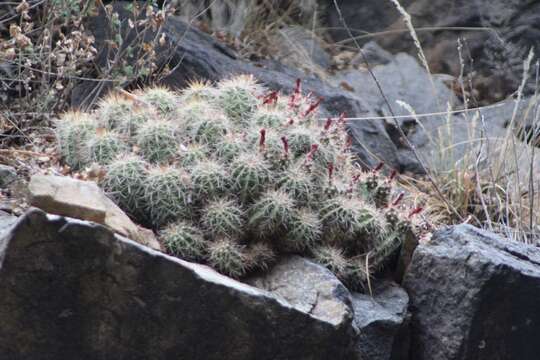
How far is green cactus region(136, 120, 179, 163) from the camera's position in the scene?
3.86 meters

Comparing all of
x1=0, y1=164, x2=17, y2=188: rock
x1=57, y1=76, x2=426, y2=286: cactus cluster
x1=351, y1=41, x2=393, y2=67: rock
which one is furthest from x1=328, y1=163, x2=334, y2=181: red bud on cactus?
x1=351, y1=41, x2=393, y2=67: rock

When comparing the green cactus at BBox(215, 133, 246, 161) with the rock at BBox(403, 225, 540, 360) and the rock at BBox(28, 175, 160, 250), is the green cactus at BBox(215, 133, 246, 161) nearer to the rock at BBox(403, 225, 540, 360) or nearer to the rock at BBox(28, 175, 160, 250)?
the rock at BBox(28, 175, 160, 250)

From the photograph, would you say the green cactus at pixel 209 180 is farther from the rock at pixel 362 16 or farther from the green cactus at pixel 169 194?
the rock at pixel 362 16

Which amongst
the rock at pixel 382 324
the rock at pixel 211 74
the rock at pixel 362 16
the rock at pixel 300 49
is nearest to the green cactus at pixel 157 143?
the rock at pixel 382 324

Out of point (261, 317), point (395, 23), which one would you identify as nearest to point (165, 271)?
point (261, 317)

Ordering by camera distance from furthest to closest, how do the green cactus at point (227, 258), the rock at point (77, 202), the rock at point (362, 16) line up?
the rock at point (362, 16), the green cactus at point (227, 258), the rock at point (77, 202)

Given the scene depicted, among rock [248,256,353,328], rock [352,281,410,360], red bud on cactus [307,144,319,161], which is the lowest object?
A: rock [352,281,410,360]

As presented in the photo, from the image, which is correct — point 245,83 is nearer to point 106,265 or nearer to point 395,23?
point 106,265

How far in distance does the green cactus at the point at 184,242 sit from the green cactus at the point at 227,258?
5 cm

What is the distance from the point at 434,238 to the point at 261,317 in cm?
122

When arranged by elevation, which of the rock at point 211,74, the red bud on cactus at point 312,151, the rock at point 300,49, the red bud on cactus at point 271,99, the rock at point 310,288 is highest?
the red bud on cactus at point 271,99

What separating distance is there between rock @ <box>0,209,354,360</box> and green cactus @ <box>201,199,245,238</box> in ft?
1.58

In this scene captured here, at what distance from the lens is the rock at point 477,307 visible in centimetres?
359

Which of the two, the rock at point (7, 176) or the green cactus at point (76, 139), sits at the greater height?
the green cactus at point (76, 139)
